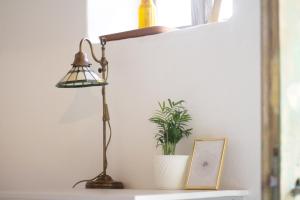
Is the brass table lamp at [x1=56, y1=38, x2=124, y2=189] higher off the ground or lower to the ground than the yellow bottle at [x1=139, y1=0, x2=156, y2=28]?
lower

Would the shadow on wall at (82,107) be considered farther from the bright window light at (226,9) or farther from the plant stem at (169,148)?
the bright window light at (226,9)

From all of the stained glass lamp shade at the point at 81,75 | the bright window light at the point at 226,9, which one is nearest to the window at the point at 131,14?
the bright window light at the point at 226,9

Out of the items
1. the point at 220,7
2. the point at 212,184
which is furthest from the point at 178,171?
the point at 220,7

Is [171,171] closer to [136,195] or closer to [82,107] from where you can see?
[136,195]

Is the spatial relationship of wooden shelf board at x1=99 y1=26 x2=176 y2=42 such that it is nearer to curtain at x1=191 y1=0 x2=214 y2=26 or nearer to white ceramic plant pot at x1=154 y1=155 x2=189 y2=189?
curtain at x1=191 y1=0 x2=214 y2=26

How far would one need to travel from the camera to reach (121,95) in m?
3.02

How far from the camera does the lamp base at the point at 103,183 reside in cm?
287

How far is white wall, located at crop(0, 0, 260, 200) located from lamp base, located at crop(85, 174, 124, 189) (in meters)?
0.09

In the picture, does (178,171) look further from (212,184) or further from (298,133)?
(298,133)

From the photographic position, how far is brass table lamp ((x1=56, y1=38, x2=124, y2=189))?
8.96ft

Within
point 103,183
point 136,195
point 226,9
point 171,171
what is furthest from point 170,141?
point 226,9

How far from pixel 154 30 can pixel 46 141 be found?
0.78 metres

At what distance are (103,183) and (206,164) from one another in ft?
1.70

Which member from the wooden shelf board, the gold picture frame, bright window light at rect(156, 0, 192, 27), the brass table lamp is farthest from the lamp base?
bright window light at rect(156, 0, 192, 27)
